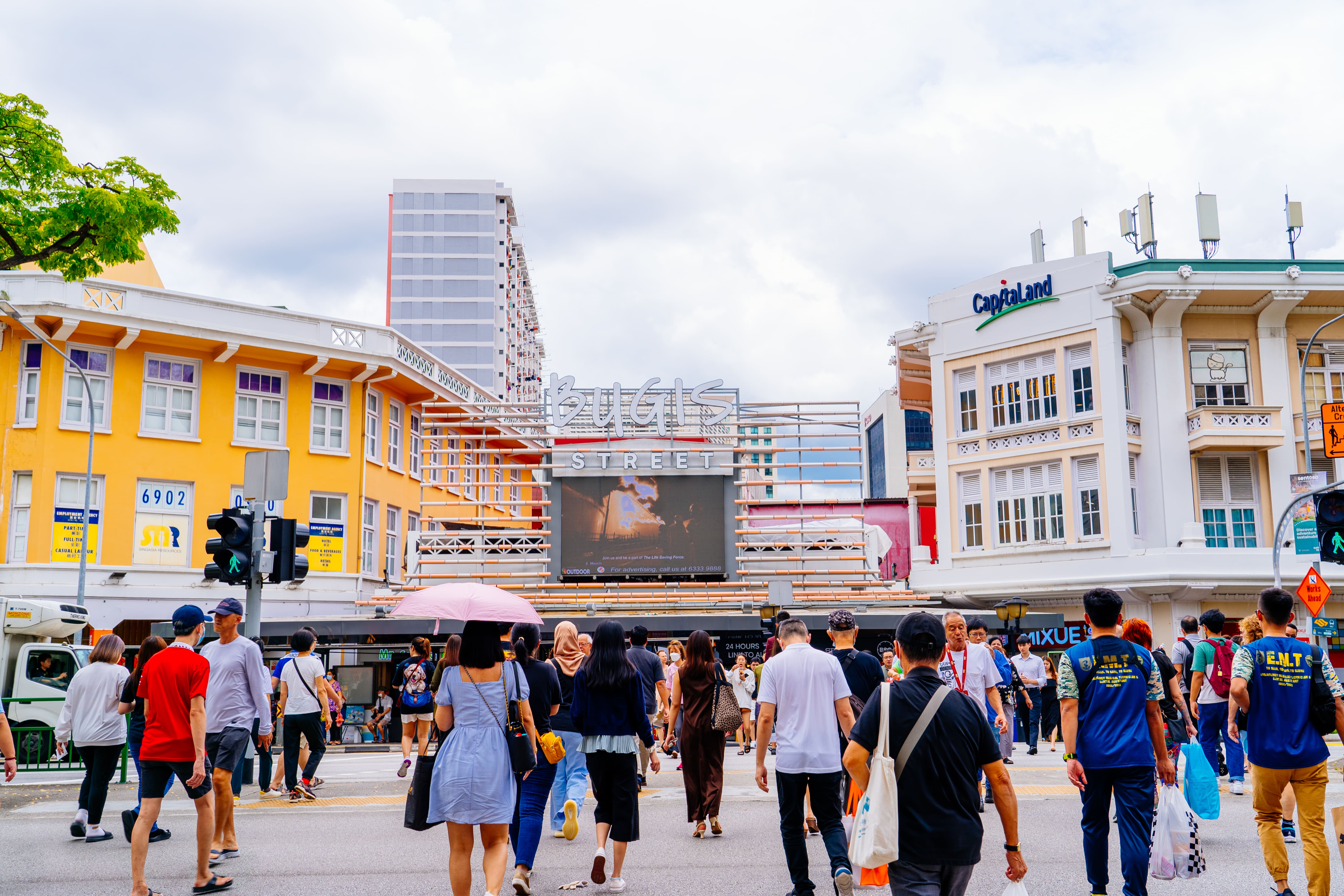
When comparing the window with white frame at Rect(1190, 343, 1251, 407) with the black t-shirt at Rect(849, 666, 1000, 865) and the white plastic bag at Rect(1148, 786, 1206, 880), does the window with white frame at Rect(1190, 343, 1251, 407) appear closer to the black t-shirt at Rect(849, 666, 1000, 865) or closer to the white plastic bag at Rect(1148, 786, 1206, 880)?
the white plastic bag at Rect(1148, 786, 1206, 880)

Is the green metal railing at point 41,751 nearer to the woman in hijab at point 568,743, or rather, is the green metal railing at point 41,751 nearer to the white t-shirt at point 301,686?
the white t-shirt at point 301,686

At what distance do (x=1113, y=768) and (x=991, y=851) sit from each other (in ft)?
10.5

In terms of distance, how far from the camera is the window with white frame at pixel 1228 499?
Result: 97.0ft

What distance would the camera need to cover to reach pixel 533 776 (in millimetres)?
8266

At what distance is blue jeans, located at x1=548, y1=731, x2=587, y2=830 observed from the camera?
9.77 metres

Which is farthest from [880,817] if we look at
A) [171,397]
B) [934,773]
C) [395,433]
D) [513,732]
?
[395,433]

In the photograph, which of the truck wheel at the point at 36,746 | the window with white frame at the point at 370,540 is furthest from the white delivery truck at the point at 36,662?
the window with white frame at the point at 370,540

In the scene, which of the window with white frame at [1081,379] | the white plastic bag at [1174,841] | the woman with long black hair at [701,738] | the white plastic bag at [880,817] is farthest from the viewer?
the window with white frame at [1081,379]

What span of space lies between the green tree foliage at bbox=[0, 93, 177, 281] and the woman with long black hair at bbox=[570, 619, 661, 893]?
29.0 ft

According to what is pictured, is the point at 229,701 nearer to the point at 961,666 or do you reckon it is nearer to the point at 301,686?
the point at 301,686

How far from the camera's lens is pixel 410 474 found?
3538 cm

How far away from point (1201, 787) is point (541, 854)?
501 cm

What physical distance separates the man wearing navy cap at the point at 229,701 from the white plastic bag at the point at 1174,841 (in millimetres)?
6331

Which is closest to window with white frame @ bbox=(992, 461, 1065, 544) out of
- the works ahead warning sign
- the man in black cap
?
the works ahead warning sign
